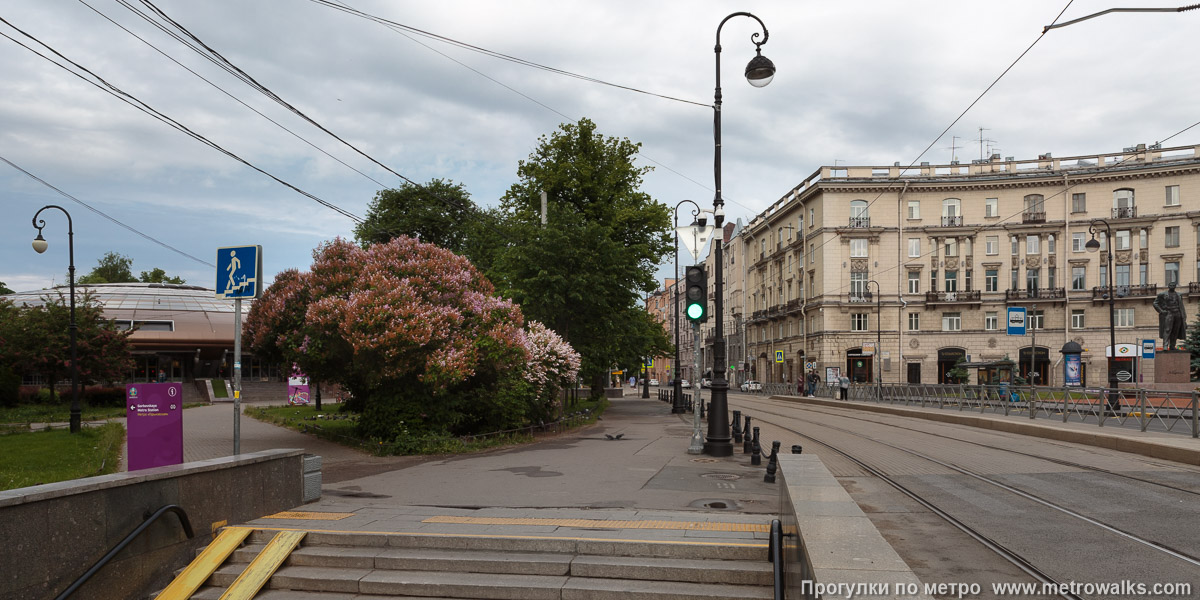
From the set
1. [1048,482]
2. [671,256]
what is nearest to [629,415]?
[671,256]

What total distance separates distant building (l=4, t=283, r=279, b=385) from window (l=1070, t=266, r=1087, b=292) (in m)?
64.5

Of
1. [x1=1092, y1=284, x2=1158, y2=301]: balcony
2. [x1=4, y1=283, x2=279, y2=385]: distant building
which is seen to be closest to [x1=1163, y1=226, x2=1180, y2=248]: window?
[x1=1092, y1=284, x2=1158, y2=301]: balcony

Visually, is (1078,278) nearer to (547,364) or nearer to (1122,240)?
(1122,240)

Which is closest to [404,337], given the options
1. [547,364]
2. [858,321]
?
[547,364]

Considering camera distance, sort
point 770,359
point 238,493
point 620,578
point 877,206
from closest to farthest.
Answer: point 620,578 → point 238,493 → point 877,206 → point 770,359

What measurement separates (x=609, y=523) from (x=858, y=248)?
5968 cm

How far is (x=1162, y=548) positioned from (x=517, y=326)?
44.3ft

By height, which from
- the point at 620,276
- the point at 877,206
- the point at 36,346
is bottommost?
the point at 36,346

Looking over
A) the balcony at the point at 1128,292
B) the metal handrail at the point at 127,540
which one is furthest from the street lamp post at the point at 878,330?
the metal handrail at the point at 127,540

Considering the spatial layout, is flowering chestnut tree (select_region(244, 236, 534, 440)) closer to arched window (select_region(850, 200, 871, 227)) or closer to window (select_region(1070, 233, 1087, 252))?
arched window (select_region(850, 200, 871, 227))

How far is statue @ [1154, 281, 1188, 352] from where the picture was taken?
86.0 ft

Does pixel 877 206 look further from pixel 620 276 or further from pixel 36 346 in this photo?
pixel 36 346

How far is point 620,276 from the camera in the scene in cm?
2802

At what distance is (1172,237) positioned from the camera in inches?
2328
